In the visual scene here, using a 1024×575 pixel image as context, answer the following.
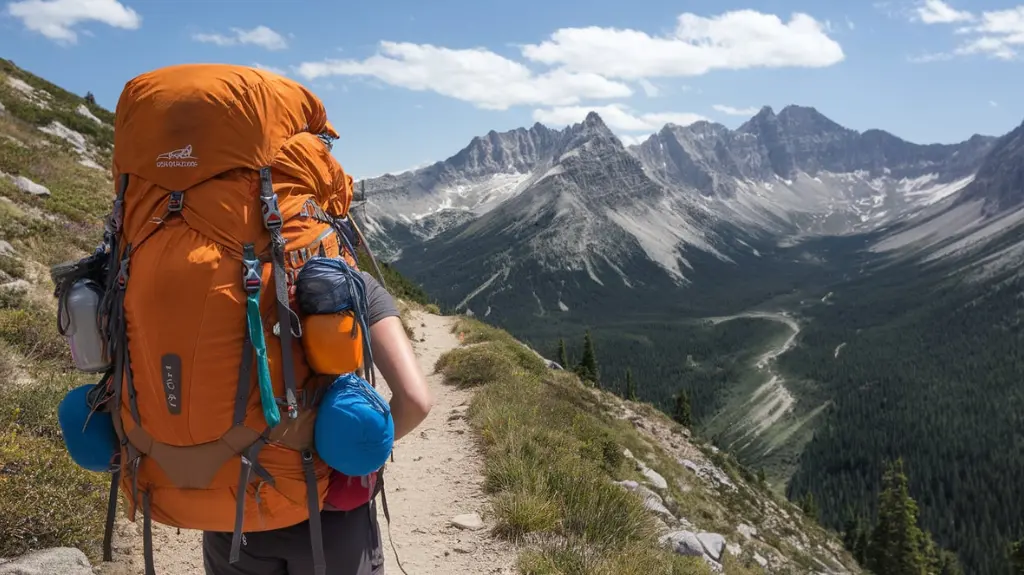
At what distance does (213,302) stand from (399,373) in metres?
0.92

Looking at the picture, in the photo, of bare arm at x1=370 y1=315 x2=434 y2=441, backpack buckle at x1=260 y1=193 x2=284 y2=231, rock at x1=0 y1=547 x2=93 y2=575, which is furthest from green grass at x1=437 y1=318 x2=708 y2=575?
backpack buckle at x1=260 y1=193 x2=284 y2=231

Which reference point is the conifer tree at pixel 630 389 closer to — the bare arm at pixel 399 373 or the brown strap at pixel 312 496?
the bare arm at pixel 399 373

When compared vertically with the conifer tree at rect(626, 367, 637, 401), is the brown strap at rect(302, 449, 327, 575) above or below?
above

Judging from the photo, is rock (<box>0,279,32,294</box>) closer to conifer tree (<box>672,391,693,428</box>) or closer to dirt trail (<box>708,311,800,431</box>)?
conifer tree (<box>672,391,693,428</box>)

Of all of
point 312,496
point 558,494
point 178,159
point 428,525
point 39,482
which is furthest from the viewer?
point 428,525

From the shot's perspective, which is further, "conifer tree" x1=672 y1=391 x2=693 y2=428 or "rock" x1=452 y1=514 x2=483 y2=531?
"conifer tree" x1=672 y1=391 x2=693 y2=428

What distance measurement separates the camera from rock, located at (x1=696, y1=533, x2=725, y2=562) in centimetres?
1215

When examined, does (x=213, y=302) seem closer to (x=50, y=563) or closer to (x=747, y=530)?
(x=50, y=563)

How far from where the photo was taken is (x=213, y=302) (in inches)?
102

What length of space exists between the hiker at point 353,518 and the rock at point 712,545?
10.6 meters

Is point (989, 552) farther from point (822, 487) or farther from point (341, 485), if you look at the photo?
point (341, 485)

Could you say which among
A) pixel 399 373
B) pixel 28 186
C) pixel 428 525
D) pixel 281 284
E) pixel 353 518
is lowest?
pixel 428 525

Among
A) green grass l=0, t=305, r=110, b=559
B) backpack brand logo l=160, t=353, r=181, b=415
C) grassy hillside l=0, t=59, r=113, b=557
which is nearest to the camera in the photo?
backpack brand logo l=160, t=353, r=181, b=415

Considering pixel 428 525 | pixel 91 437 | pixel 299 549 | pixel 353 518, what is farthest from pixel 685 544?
pixel 91 437
